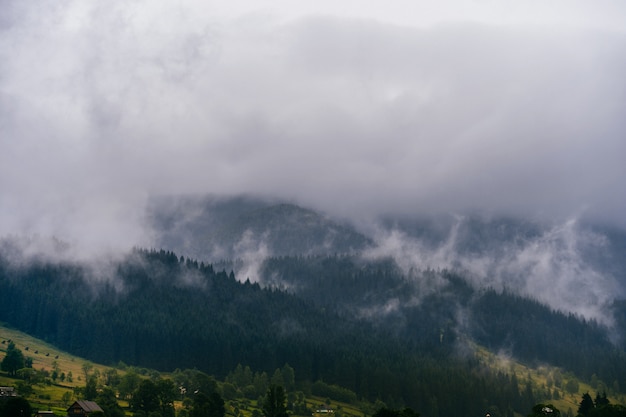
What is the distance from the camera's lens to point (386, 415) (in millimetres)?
195500

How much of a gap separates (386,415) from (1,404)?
105 m

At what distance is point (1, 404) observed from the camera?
649ft

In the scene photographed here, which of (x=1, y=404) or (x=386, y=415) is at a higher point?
(x=386, y=415)
